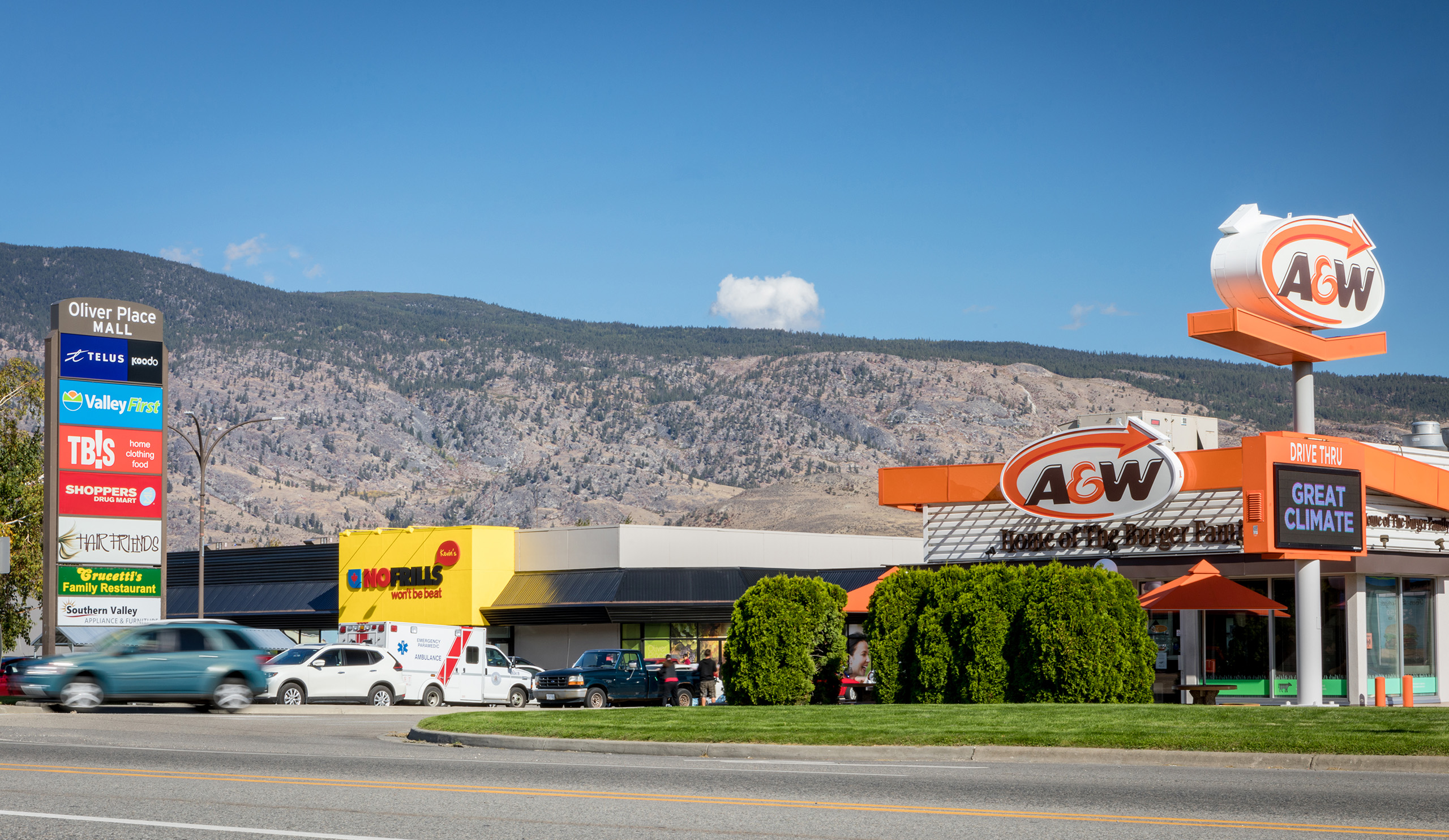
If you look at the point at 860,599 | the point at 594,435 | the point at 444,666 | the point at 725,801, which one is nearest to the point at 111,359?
the point at 444,666

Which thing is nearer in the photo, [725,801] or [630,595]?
[725,801]

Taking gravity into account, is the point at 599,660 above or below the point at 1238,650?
below

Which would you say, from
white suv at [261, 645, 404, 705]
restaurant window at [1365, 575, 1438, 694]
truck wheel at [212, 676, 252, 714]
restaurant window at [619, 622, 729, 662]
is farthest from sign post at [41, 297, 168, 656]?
restaurant window at [1365, 575, 1438, 694]

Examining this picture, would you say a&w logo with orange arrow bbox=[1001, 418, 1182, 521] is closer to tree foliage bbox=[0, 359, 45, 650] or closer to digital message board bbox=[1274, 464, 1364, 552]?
digital message board bbox=[1274, 464, 1364, 552]

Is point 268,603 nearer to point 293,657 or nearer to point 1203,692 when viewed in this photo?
point 293,657

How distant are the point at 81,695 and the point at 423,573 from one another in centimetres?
2317

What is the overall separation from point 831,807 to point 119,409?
26.6 meters

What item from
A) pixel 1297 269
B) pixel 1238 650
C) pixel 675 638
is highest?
pixel 1297 269

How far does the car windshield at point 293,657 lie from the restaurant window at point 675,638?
43.8 ft

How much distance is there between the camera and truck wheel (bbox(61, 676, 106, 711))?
2589 centimetres

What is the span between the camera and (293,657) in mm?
33500

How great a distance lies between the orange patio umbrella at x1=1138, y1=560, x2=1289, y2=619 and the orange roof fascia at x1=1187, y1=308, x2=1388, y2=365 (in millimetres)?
4374

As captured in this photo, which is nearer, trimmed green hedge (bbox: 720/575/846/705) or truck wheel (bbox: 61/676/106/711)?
trimmed green hedge (bbox: 720/575/846/705)

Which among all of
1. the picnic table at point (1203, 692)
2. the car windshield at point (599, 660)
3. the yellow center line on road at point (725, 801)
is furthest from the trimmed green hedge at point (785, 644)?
the yellow center line on road at point (725, 801)
